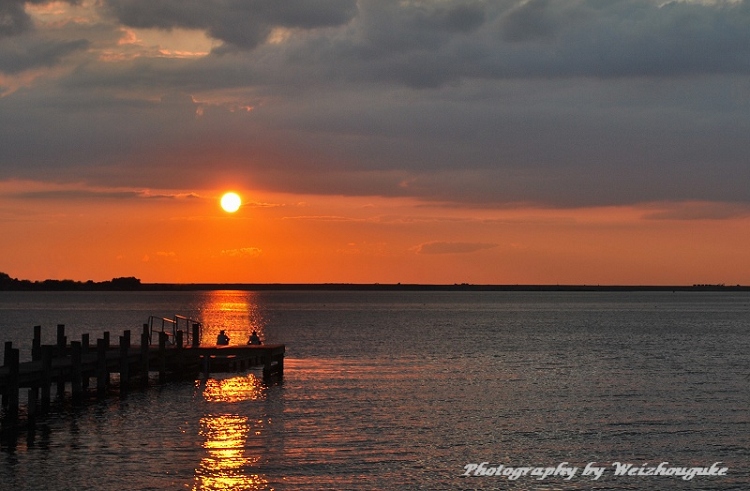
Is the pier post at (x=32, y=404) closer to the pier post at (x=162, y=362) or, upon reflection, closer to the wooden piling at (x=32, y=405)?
the wooden piling at (x=32, y=405)

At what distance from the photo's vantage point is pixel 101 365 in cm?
4441

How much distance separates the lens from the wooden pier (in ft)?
123

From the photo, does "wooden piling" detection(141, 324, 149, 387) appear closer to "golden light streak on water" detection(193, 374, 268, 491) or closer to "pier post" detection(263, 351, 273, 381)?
"golden light streak on water" detection(193, 374, 268, 491)

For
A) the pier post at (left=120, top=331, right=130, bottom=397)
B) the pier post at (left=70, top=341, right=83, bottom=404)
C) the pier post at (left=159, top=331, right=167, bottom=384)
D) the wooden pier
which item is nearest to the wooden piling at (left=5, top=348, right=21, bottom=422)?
the wooden pier

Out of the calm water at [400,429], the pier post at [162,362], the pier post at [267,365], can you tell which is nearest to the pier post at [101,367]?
the calm water at [400,429]

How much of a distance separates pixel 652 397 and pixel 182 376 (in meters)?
24.8

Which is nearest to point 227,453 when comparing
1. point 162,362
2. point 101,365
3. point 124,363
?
point 101,365

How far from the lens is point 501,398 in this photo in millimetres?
44594

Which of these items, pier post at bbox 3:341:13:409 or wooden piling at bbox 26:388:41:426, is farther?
wooden piling at bbox 26:388:41:426

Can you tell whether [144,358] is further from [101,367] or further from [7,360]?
[7,360]

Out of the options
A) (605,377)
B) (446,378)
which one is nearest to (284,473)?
(446,378)

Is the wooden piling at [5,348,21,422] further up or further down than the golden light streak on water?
further up

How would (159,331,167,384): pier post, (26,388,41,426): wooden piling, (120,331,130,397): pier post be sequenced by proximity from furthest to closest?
(159,331,167,384): pier post
(120,331,130,397): pier post
(26,388,41,426): wooden piling

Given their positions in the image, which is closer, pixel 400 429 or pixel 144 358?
pixel 400 429
